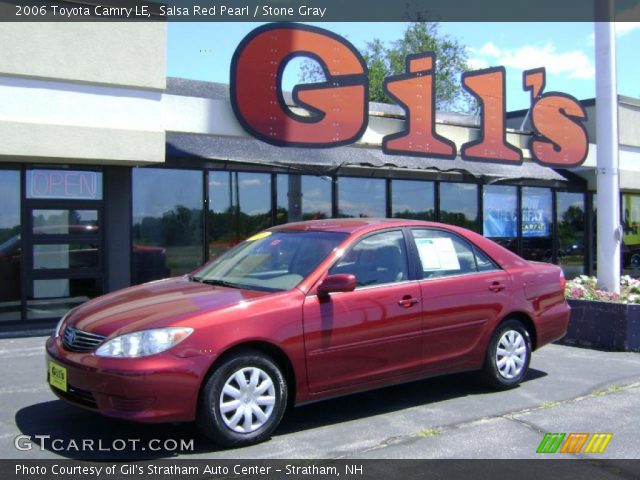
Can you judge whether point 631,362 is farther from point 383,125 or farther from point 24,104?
point 24,104

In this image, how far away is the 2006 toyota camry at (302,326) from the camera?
429 centimetres

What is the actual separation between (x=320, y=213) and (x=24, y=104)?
223 inches

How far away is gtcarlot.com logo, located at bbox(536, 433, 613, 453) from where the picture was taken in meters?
4.61

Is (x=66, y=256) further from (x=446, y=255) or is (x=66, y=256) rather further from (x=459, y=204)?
(x=459, y=204)

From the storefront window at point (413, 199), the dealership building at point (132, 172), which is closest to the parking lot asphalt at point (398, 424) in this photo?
the dealership building at point (132, 172)

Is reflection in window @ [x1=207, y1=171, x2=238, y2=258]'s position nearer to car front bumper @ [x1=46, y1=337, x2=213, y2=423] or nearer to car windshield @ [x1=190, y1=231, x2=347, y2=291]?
car windshield @ [x1=190, y1=231, x2=347, y2=291]

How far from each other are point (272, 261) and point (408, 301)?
1.16m

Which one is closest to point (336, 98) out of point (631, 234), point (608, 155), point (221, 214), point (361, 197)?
point (361, 197)

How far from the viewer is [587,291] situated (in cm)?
909

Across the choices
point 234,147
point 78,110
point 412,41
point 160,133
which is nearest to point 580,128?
point 234,147

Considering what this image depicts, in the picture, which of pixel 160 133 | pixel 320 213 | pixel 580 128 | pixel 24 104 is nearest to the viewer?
pixel 24 104

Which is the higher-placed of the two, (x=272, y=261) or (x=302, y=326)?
(x=272, y=261)

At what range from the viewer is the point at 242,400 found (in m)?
4.47

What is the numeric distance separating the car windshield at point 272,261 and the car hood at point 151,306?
0.73ft
